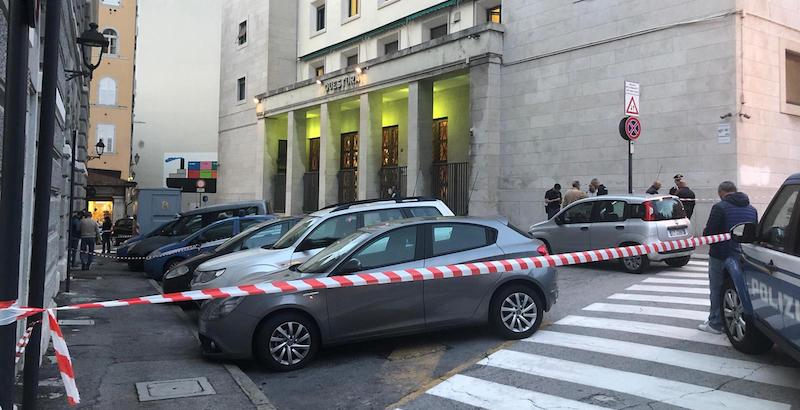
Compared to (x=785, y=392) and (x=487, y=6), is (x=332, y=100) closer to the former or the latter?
(x=487, y=6)

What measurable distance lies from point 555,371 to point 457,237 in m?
1.99

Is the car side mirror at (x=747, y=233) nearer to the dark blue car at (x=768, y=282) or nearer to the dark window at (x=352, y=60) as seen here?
the dark blue car at (x=768, y=282)

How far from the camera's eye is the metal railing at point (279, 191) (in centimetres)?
3231

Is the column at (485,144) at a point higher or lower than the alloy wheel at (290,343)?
higher

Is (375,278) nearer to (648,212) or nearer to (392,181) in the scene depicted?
(648,212)

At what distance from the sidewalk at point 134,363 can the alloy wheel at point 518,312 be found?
302 centimetres

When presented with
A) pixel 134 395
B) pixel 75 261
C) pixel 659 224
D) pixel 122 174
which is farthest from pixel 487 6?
pixel 122 174

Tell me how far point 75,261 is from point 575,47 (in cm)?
1621

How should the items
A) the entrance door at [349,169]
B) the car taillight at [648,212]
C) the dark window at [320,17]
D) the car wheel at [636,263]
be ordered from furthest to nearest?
the dark window at [320,17]
the entrance door at [349,169]
the car wheel at [636,263]
the car taillight at [648,212]

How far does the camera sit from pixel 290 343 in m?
6.22

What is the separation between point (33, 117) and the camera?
17.6 feet

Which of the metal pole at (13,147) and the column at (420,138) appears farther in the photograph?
the column at (420,138)

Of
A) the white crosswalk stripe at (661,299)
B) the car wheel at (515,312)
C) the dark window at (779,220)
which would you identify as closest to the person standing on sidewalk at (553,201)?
the white crosswalk stripe at (661,299)

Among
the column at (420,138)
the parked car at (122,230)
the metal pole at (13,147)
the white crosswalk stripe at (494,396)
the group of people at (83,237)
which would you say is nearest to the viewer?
the metal pole at (13,147)
